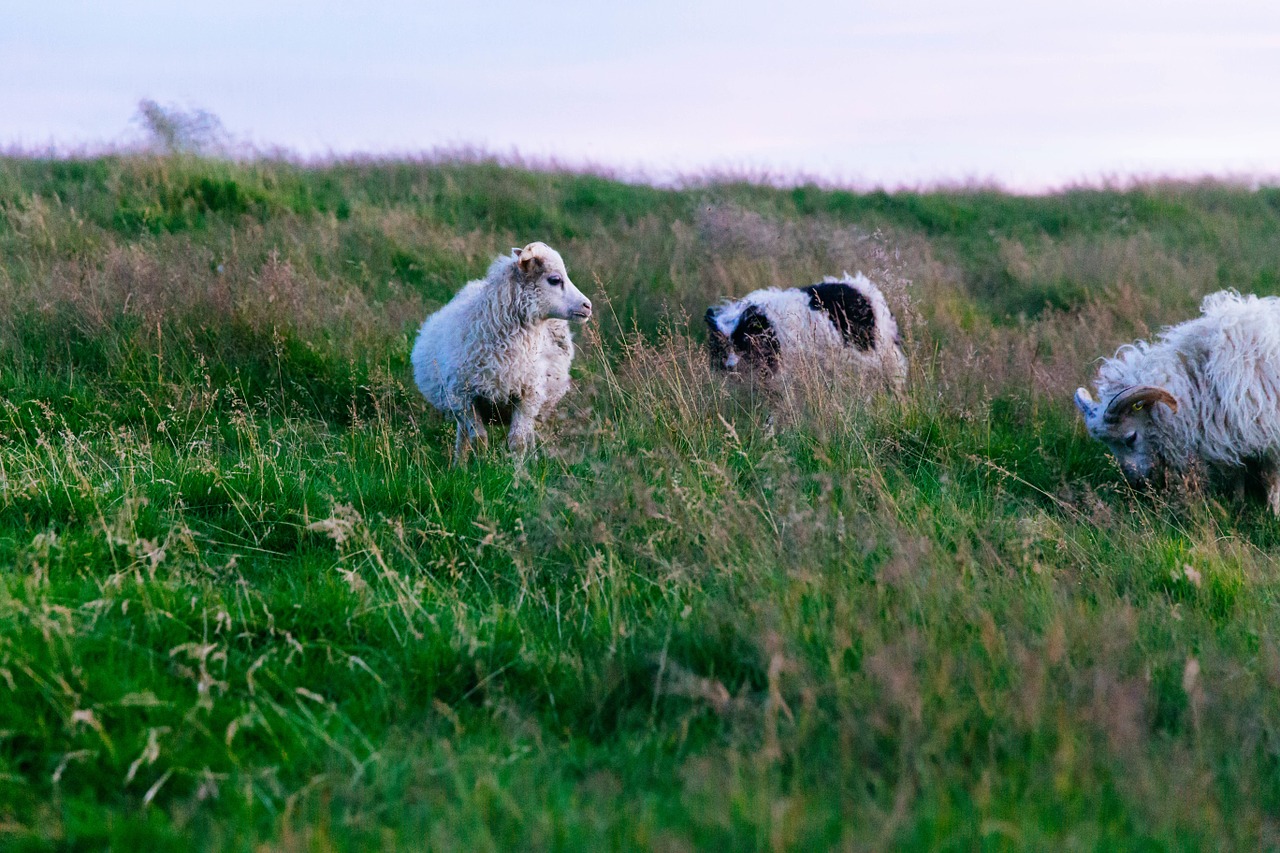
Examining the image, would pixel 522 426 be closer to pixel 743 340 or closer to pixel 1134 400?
pixel 743 340

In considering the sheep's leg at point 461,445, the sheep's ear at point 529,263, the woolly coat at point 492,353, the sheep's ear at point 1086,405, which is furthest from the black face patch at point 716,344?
the sheep's ear at point 1086,405

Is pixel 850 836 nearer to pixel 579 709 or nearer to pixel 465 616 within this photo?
pixel 579 709

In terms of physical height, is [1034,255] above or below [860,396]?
above

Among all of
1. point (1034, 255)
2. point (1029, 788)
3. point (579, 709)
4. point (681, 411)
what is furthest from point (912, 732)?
point (1034, 255)

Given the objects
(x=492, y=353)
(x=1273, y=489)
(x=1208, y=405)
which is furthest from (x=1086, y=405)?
(x=492, y=353)

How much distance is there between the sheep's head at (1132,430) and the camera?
6.30 m

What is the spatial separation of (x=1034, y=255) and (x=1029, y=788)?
44.5ft

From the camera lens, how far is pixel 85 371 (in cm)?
838

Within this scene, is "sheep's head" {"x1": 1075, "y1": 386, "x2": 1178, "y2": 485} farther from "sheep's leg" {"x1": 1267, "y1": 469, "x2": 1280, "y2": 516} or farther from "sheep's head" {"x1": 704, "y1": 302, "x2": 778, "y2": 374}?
"sheep's head" {"x1": 704, "y1": 302, "x2": 778, "y2": 374}

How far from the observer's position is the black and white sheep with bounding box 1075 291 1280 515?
609 centimetres

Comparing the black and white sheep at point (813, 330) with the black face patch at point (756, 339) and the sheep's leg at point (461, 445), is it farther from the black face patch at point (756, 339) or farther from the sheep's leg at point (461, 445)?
the sheep's leg at point (461, 445)

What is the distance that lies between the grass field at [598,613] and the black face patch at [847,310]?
0.59 metres

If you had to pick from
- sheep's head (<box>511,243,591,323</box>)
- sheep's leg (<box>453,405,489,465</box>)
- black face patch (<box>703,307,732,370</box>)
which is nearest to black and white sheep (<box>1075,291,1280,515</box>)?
black face patch (<box>703,307,732,370</box>)

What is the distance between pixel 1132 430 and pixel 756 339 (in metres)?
3.02
